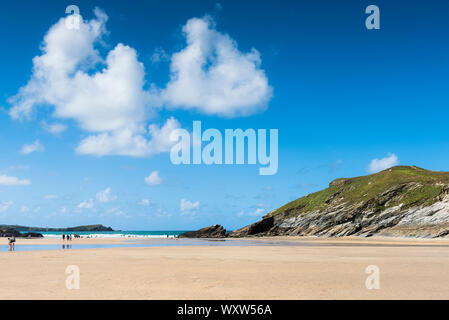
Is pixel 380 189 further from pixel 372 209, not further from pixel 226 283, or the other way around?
pixel 226 283

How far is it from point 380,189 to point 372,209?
541 inches

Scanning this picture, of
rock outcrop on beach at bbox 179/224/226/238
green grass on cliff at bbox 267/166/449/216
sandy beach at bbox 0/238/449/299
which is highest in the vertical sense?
green grass on cliff at bbox 267/166/449/216

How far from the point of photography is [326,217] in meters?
113

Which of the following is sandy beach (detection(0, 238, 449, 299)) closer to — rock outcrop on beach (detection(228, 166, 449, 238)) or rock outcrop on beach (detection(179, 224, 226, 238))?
rock outcrop on beach (detection(228, 166, 449, 238))

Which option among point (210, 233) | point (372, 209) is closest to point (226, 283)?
point (372, 209)

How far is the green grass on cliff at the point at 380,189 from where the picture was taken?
9900cm

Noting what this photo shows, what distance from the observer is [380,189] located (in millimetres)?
114438

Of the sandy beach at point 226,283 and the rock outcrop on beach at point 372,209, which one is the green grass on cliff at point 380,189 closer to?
the rock outcrop on beach at point 372,209

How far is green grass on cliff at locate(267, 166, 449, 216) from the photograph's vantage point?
325ft

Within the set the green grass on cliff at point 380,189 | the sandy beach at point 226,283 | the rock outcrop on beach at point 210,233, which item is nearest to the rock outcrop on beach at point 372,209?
the green grass on cliff at point 380,189

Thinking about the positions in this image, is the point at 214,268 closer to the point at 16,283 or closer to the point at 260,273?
→ the point at 260,273

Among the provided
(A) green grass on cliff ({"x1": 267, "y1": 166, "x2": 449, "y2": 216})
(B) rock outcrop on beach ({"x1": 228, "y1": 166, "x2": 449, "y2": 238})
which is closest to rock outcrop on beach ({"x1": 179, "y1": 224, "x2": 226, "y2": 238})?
(B) rock outcrop on beach ({"x1": 228, "y1": 166, "x2": 449, "y2": 238})

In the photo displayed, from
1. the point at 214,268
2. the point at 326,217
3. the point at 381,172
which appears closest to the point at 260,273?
the point at 214,268
